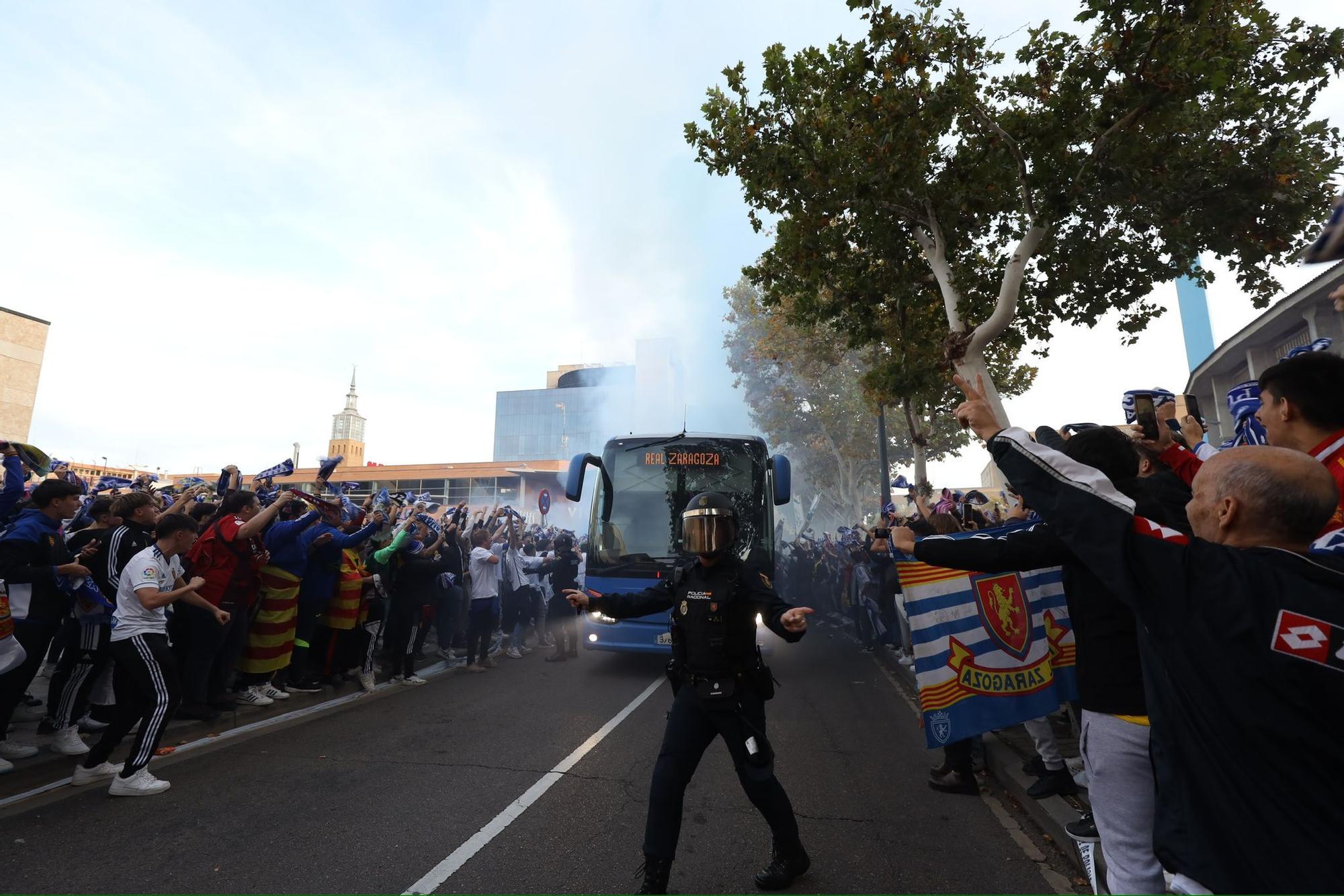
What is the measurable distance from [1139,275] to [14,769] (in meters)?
13.3

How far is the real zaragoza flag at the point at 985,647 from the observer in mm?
4328

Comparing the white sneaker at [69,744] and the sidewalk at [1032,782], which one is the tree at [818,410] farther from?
the white sneaker at [69,744]

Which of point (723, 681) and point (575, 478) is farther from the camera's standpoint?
point (575, 478)

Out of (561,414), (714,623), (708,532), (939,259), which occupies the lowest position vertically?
(714,623)

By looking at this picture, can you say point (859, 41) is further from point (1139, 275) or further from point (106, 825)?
point (106, 825)

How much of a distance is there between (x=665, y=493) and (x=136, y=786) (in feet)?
21.3

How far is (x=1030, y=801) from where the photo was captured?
14.7 feet

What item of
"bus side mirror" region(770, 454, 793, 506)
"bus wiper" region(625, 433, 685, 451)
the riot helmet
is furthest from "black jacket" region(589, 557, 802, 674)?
"bus wiper" region(625, 433, 685, 451)

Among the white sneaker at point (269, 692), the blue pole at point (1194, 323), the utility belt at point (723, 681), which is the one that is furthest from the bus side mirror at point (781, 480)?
the blue pole at point (1194, 323)

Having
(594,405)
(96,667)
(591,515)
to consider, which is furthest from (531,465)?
(96,667)

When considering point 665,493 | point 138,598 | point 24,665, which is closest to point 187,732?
point 24,665

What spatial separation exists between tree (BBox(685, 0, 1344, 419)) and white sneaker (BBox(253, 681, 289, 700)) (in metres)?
8.40

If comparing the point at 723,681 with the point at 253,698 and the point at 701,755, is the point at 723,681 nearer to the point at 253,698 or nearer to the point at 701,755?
the point at 701,755

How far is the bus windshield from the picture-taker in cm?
939
